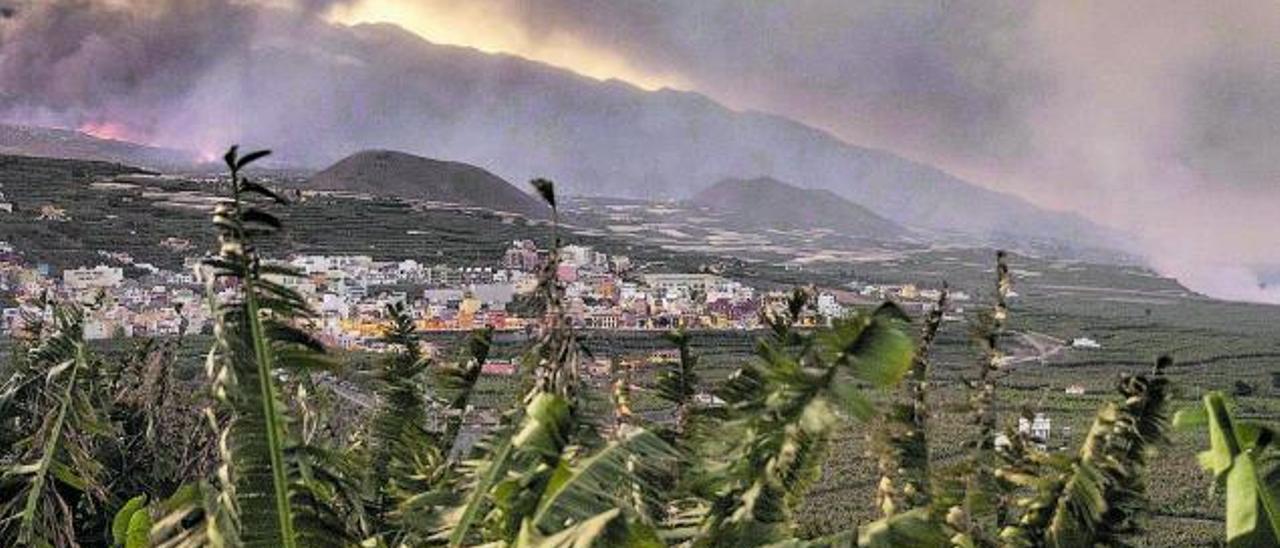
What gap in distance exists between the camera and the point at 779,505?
13.1ft

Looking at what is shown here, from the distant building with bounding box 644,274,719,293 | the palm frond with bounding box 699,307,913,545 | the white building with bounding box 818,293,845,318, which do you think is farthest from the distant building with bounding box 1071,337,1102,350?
the palm frond with bounding box 699,307,913,545

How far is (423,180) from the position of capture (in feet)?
336

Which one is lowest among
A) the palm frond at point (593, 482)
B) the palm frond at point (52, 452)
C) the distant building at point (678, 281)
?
the distant building at point (678, 281)

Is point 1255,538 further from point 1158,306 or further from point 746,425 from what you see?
point 1158,306

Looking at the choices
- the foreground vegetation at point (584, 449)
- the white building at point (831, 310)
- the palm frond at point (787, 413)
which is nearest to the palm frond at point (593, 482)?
the foreground vegetation at point (584, 449)

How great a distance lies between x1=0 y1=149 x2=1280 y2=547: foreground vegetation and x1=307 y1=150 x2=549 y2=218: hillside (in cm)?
8762

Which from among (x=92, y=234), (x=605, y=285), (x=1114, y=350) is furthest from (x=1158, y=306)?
(x=92, y=234)

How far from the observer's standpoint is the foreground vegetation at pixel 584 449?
3.56m

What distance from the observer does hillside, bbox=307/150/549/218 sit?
9619 cm

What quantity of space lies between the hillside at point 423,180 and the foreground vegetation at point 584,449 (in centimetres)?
8762

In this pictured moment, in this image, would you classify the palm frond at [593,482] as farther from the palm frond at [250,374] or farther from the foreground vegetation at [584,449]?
the palm frond at [250,374]

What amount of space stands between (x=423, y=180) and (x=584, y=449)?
100 m

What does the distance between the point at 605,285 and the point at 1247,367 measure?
39.9 m

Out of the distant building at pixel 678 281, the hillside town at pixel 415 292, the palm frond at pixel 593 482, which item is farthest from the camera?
the distant building at pixel 678 281
